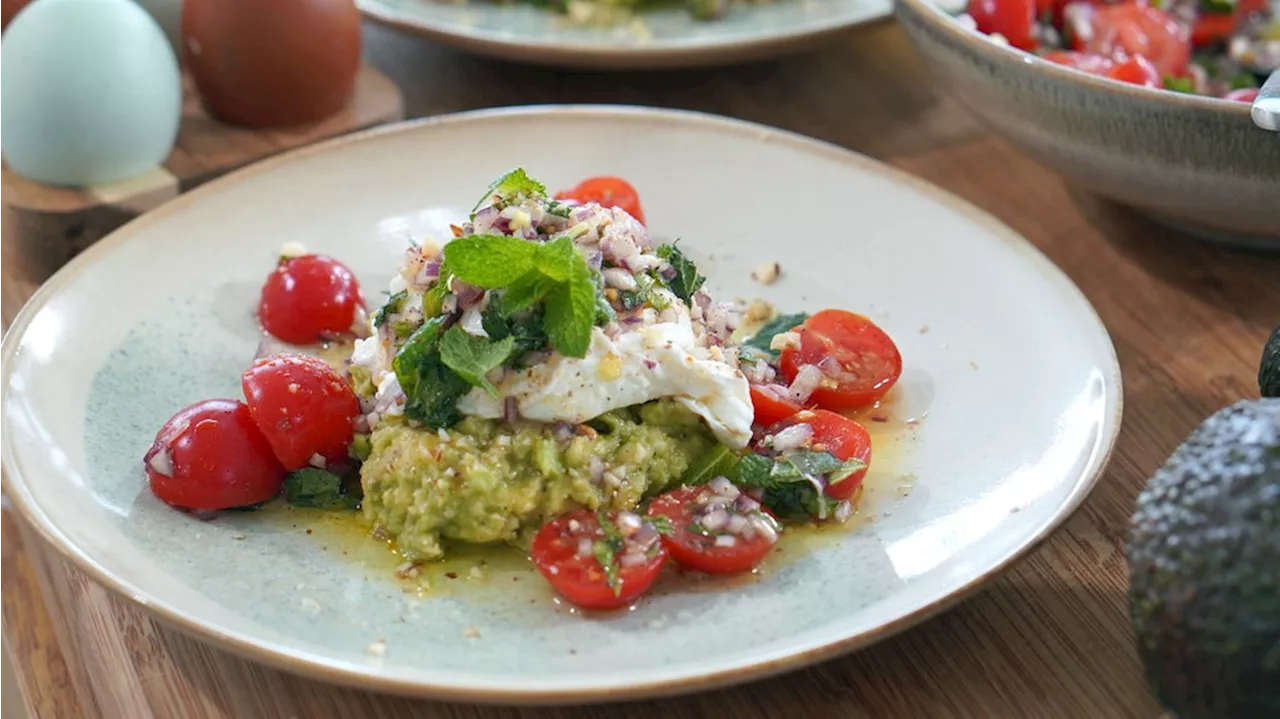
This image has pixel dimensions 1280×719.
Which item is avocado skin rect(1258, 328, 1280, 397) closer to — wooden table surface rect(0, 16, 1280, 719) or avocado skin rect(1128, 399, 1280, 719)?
wooden table surface rect(0, 16, 1280, 719)

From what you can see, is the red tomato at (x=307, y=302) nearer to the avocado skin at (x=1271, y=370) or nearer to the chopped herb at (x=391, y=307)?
the chopped herb at (x=391, y=307)

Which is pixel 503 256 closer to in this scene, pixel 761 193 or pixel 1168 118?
pixel 761 193

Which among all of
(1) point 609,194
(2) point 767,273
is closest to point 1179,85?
(2) point 767,273

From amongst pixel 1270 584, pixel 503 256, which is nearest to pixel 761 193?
pixel 503 256

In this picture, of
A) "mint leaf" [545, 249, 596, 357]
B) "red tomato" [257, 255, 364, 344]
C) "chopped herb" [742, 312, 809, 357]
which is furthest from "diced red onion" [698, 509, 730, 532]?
"red tomato" [257, 255, 364, 344]

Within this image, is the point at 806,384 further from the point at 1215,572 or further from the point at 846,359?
the point at 1215,572
